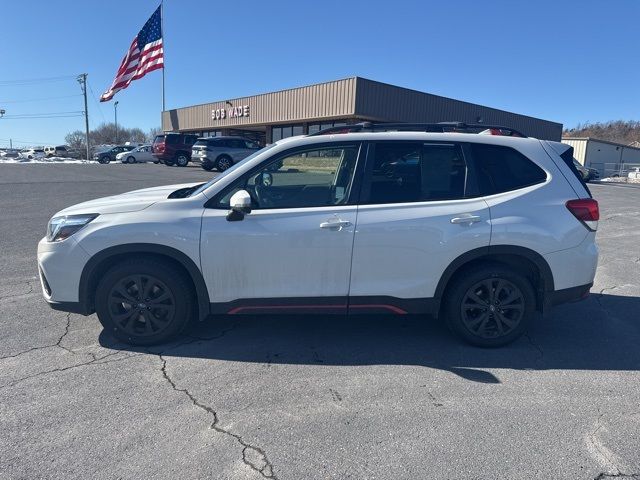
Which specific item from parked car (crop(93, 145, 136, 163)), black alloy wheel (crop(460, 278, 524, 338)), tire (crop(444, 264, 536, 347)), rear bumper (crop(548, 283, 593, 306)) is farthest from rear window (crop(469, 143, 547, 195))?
parked car (crop(93, 145, 136, 163))

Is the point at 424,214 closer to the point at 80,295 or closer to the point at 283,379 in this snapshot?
the point at 283,379

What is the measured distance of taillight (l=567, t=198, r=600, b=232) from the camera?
3.66 metres

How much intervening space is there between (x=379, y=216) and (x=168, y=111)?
166 feet

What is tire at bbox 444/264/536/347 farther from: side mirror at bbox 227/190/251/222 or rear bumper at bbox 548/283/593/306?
side mirror at bbox 227/190/251/222

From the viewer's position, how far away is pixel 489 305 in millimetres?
3717

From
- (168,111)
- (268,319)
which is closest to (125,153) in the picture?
(168,111)

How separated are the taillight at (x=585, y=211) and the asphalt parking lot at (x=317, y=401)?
113 centimetres

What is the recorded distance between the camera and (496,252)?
361cm

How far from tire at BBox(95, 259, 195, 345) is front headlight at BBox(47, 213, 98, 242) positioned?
43cm

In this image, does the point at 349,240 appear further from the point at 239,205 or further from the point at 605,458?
the point at 605,458

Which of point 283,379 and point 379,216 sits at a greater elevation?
point 379,216

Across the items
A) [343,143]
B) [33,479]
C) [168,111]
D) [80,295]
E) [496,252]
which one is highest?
[168,111]

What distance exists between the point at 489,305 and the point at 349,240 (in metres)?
1.36

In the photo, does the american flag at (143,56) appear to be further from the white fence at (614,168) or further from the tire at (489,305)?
the white fence at (614,168)
